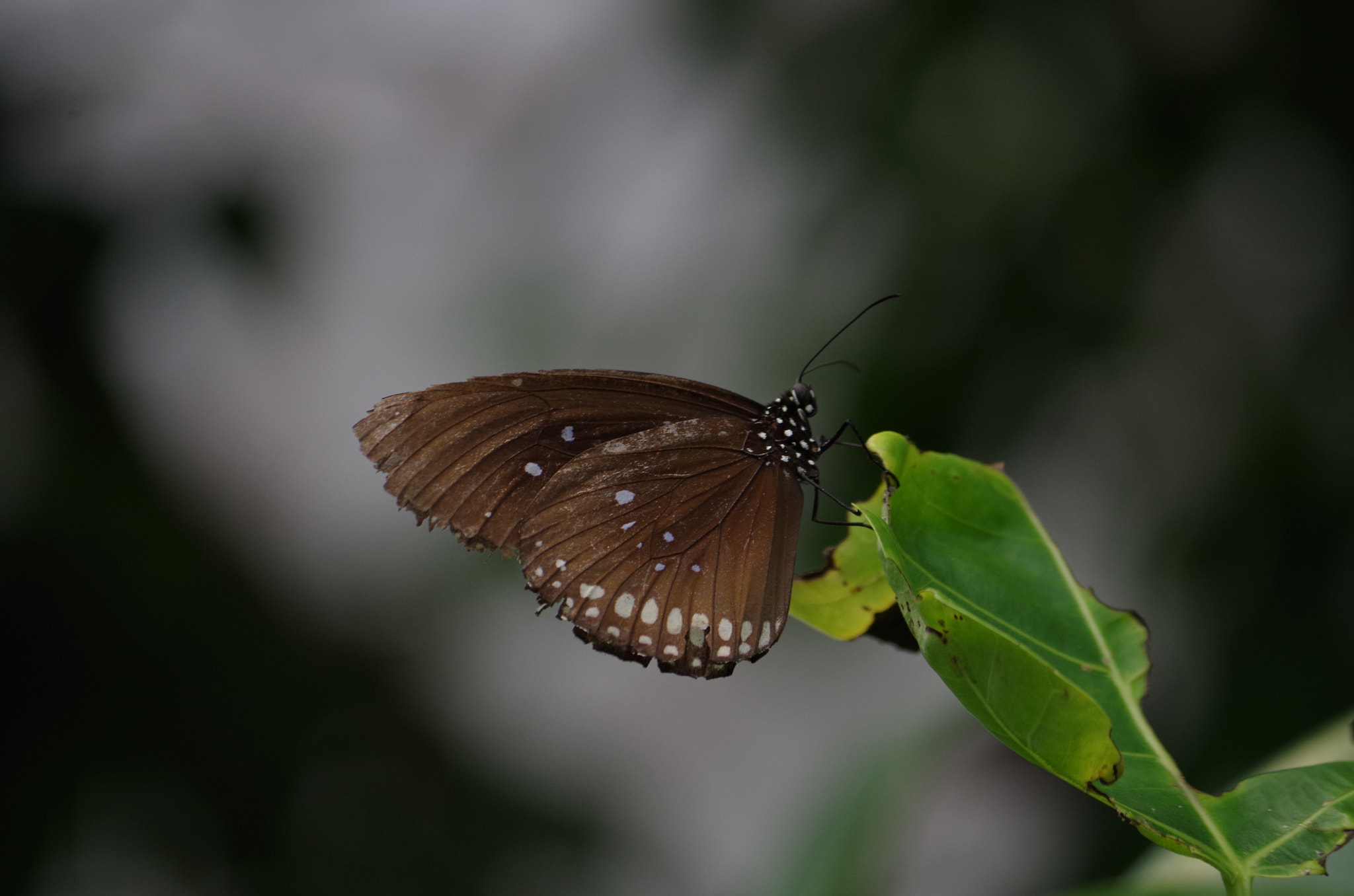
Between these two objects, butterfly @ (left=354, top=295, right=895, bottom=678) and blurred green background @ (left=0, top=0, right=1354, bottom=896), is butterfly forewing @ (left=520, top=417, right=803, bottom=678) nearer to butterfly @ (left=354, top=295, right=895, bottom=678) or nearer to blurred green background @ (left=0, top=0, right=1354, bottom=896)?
butterfly @ (left=354, top=295, right=895, bottom=678)

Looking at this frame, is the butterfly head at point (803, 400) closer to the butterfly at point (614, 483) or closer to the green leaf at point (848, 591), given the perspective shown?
the butterfly at point (614, 483)

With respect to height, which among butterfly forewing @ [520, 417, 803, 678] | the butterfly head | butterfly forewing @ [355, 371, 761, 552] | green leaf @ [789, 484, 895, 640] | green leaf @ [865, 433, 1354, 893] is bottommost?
green leaf @ [865, 433, 1354, 893]

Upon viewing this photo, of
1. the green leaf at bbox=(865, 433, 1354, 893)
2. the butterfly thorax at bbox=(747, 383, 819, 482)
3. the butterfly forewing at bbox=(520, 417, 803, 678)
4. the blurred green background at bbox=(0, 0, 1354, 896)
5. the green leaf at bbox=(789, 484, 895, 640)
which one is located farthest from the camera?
the blurred green background at bbox=(0, 0, 1354, 896)

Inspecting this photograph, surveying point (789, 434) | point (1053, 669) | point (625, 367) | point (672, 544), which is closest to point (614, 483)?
point (672, 544)

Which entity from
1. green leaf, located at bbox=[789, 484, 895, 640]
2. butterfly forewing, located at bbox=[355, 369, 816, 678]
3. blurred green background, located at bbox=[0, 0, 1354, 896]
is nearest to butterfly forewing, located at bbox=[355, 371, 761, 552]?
butterfly forewing, located at bbox=[355, 369, 816, 678]

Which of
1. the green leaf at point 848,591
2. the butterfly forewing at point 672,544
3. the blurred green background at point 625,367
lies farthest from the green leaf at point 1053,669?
the blurred green background at point 625,367

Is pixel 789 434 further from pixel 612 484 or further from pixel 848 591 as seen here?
pixel 848 591
